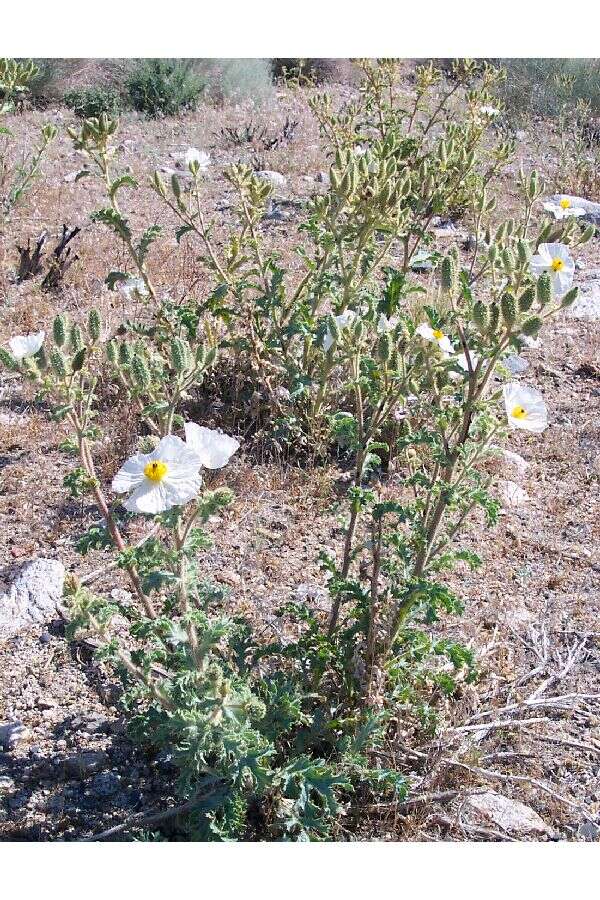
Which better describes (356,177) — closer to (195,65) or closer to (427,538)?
(427,538)

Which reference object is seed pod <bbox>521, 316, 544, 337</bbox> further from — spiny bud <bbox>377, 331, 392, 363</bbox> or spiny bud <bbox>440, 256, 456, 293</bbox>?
spiny bud <bbox>377, 331, 392, 363</bbox>

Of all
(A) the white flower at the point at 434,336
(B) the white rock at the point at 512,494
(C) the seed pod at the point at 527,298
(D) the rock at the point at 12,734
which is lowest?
(D) the rock at the point at 12,734

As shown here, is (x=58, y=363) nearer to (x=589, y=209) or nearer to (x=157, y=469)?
(x=157, y=469)

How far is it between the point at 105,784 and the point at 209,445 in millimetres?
1104

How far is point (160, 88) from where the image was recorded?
966cm

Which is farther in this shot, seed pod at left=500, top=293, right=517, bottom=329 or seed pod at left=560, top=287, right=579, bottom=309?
seed pod at left=560, top=287, right=579, bottom=309

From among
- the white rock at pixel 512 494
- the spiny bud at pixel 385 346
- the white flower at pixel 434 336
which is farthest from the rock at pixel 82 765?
the white rock at pixel 512 494

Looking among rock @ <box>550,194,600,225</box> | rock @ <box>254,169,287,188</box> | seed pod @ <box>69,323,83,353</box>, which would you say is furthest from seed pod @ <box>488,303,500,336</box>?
rock @ <box>254,169,287,188</box>

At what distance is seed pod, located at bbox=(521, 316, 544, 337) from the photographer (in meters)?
1.69

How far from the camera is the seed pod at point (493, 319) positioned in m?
1.75

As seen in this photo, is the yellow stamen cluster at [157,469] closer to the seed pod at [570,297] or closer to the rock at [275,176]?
the seed pod at [570,297]

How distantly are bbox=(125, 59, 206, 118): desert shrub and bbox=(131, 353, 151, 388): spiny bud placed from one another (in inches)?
341

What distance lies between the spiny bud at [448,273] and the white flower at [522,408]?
0.28 m

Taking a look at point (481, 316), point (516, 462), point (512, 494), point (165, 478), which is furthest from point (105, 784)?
point (516, 462)
